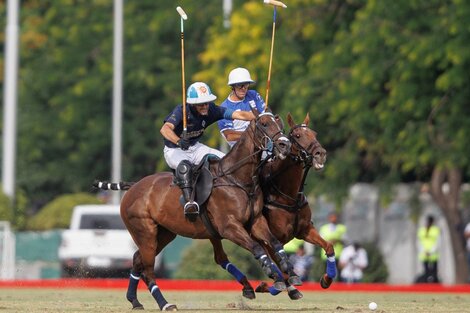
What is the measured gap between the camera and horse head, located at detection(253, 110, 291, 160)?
14.9 m

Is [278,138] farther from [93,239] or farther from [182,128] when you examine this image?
[93,239]

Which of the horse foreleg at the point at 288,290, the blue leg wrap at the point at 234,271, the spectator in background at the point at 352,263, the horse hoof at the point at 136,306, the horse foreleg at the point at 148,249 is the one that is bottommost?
the spectator in background at the point at 352,263

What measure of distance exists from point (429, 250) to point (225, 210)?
13.7 metres

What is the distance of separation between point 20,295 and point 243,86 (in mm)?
5637

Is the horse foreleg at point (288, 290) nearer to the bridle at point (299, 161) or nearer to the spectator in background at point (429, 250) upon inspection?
the bridle at point (299, 161)

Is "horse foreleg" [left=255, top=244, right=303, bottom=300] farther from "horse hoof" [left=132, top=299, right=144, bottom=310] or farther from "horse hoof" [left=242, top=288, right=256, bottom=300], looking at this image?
"horse hoof" [left=132, top=299, right=144, bottom=310]

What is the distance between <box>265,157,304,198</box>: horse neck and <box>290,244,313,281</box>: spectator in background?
12.1m

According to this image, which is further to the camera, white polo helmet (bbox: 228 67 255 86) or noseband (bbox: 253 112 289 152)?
white polo helmet (bbox: 228 67 255 86)

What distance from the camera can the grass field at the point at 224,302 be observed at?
1588 cm

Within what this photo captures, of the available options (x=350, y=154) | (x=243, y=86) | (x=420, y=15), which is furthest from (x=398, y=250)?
(x=243, y=86)

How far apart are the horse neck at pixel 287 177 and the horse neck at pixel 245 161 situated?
0.68m

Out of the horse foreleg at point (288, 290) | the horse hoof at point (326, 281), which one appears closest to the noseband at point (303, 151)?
the horse foreleg at point (288, 290)

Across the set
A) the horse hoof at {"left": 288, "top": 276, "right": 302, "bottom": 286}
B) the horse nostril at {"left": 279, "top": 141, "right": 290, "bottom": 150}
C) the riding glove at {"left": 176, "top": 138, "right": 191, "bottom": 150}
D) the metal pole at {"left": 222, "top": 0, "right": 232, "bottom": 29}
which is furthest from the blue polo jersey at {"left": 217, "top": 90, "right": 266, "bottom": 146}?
the metal pole at {"left": 222, "top": 0, "right": 232, "bottom": 29}

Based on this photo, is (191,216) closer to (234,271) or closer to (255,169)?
(255,169)
